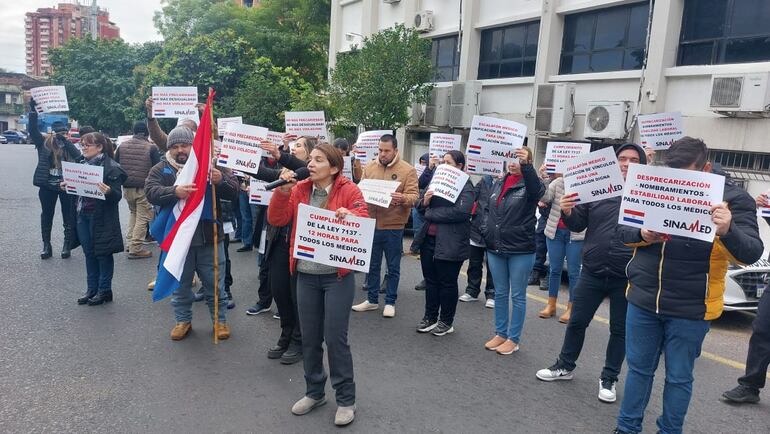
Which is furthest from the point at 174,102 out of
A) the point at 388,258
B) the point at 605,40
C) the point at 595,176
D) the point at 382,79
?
the point at 605,40

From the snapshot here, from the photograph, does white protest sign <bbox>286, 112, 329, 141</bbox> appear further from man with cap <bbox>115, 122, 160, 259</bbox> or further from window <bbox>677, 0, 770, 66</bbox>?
window <bbox>677, 0, 770, 66</bbox>

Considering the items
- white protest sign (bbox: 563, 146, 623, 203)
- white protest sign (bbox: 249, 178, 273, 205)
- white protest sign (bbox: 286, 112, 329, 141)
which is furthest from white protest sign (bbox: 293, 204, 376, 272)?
white protest sign (bbox: 286, 112, 329, 141)

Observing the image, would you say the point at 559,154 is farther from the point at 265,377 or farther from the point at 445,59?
the point at 445,59

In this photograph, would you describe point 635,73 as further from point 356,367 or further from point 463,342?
point 356,367

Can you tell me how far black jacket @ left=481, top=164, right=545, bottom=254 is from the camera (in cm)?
532

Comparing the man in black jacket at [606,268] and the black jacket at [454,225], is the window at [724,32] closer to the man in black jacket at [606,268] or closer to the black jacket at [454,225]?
the black jacket at [454,225]

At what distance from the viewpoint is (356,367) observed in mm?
4977

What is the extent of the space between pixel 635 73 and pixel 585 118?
1.43 metres

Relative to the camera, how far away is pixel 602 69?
13.5m

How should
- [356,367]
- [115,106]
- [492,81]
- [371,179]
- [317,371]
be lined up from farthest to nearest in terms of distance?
[115,106], [492,81], [371,179], [356,367], [317,371]

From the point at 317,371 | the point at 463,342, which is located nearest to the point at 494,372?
the point at 463,342

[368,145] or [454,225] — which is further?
[368,145]

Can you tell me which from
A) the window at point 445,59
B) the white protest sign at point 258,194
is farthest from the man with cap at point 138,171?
the window at point 445,59

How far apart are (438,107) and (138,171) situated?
10.9 metres
